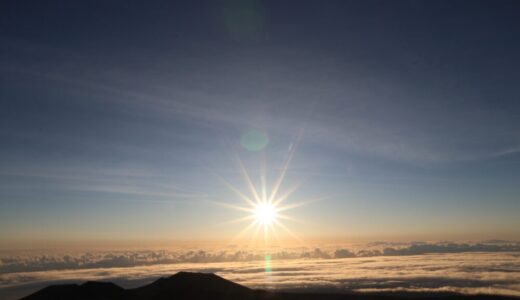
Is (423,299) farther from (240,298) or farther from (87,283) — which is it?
(87,283)

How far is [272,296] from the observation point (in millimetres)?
178500

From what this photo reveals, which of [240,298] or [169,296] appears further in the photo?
[240,298]

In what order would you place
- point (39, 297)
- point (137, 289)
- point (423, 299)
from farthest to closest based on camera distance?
point (423, 299), point (137, 289), point (39, 297)

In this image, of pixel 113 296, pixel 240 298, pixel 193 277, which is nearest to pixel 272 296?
pixel 240 298

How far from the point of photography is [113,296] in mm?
144375

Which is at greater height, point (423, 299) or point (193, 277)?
point (193, 277)

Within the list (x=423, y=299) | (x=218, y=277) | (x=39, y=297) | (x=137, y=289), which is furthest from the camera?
(x=423, y=299)

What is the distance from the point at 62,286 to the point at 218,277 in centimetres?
6234

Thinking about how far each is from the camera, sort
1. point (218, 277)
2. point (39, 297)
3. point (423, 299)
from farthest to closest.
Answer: point (423, 299)
point (218, 277)
point (39, 297)

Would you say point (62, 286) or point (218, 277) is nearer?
point (62, 286)

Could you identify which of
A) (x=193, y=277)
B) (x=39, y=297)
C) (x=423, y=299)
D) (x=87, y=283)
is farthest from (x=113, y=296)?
(x=423, y=299)

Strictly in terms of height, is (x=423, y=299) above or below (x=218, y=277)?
below

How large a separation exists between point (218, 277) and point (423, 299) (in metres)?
97.9

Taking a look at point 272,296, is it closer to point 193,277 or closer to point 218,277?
point 218,277
